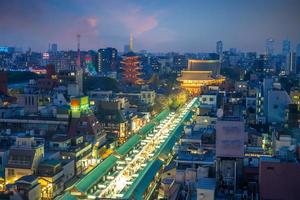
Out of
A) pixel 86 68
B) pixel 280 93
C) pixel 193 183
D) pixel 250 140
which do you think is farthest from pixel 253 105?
pixel 86 68

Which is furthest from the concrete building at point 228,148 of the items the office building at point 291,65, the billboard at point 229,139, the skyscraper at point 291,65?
the skyscraper at point 291,65

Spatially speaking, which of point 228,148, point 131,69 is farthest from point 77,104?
point 131,69

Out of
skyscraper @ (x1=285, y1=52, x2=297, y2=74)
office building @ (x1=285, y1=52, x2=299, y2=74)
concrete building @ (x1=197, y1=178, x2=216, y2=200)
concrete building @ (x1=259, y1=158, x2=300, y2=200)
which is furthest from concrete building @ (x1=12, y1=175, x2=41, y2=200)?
skyscraper @ (x1=285, y1=52, x2=297, y2=74)

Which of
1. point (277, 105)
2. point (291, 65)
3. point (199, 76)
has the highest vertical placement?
point (291, 65)

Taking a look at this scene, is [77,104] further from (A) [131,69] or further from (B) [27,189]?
(A) [131,69]

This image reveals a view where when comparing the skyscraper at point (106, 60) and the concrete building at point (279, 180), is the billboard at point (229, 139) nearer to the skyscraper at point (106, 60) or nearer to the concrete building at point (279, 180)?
the concrete building at point (279, 180)
